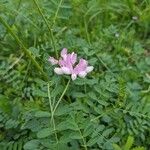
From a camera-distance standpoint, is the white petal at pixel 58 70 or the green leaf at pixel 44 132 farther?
the white petal at pixel 58 70

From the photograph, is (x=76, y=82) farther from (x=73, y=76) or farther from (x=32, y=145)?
(x=32, y=145)

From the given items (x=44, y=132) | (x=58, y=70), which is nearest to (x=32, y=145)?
(x=44, y=132)

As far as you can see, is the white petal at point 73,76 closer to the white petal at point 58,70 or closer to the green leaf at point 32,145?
the white petal at point 58,70

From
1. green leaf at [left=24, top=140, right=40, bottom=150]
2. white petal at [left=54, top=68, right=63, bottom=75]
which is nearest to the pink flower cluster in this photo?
white petal at [left=54, top=68, right=63, bottom=75]

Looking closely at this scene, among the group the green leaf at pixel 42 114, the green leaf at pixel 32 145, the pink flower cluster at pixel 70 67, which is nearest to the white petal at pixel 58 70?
the pink flower cluster at pixel 70 67

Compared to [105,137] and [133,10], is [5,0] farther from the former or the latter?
[133,10]

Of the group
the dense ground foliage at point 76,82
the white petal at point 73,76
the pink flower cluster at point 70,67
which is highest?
the pink flower cluster at point 70,67

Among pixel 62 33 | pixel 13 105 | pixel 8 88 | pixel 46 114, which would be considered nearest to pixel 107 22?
pixel 62 33

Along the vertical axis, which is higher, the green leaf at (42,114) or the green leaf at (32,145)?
the green leaf at (42,114)
